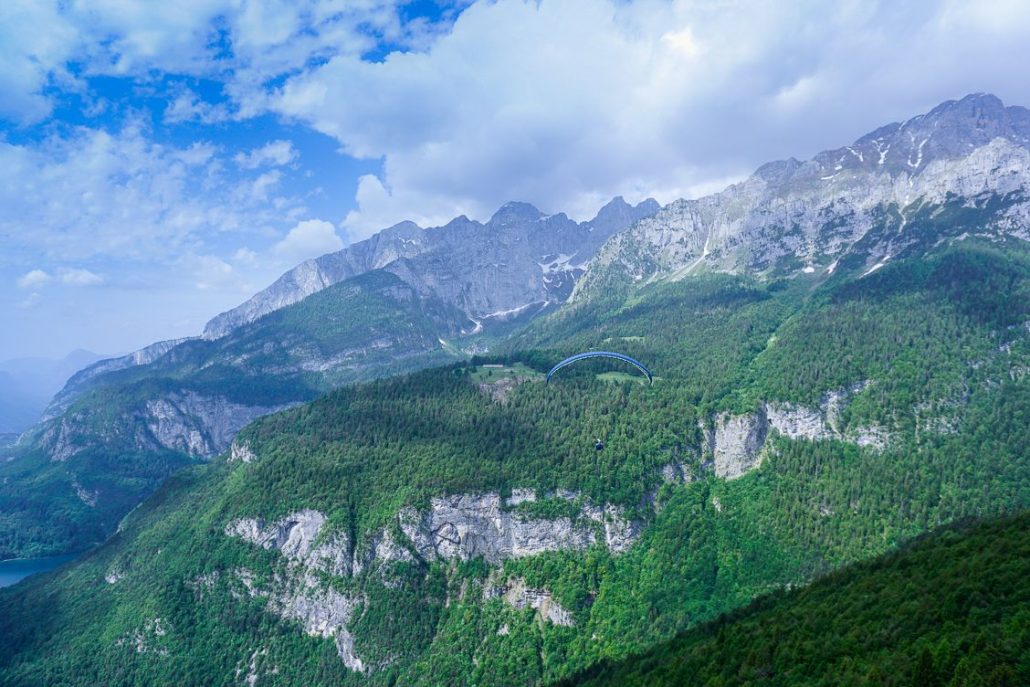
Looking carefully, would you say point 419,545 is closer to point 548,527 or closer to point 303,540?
point 548,527

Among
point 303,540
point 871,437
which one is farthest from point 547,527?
point 871,437

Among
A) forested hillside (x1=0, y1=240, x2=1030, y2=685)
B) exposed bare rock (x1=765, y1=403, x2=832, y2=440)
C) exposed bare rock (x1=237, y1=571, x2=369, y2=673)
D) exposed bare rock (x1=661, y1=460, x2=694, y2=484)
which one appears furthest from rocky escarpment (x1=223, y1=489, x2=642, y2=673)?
exposed bare rock (x1=765, y1=403, x2=832, y2=440)

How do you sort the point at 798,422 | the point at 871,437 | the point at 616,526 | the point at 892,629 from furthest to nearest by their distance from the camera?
the point at 798,422, the point at 871,437, the point at 616,526, the point at 892,629

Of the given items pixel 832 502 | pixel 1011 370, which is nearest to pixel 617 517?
pixel 832 502

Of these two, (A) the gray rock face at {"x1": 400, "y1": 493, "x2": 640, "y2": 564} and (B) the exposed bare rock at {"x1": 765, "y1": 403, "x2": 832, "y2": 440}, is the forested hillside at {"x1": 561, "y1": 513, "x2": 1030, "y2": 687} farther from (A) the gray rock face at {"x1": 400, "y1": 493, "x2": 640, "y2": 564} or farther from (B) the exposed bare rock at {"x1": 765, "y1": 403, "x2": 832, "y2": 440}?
(B) the exposed bare rock at {"x1": 765, "y1": 403, "x2": 832, "y2": 440}

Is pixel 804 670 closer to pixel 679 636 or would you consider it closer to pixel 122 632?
pixel 679 636

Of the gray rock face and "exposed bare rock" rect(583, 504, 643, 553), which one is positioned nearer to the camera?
"exposed bare rock" rect(583, 504, 643, 553)
